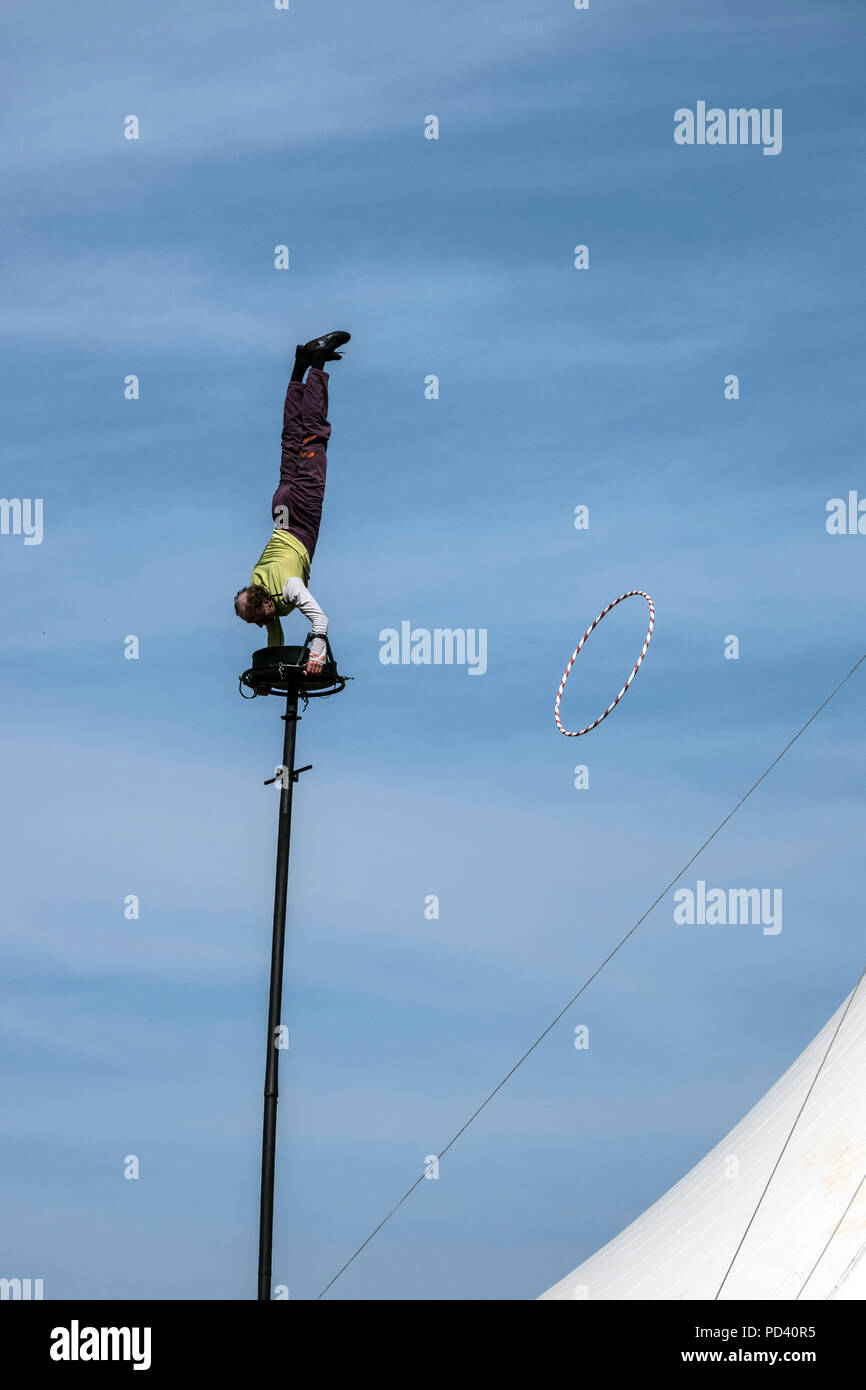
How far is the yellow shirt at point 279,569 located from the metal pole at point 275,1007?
69 cm

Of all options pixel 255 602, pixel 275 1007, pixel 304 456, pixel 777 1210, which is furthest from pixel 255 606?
pixel 777 1210

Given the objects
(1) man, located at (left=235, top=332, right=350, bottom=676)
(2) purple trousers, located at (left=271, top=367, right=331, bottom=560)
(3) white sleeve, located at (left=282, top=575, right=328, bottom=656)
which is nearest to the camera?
(3) white sleeve, located at (left=282, top=575, right=328, bottom=656)

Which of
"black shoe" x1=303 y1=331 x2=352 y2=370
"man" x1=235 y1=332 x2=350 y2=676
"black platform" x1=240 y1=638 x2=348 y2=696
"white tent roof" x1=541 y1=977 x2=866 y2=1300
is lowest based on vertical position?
"white tent roof" x1=541 y1=977 x2=866 y2=1300

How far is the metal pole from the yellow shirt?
0.69m

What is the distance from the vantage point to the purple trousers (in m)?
16.1

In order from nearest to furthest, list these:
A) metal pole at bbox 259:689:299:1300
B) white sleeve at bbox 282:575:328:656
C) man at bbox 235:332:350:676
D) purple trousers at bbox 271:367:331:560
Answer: metal pole at bbox 259:689:299:1300 < white sleeve at bbox 282:575:328:656 < man at bbox 235:332:350:676 < purple trousers at bbox 271:367:331:560

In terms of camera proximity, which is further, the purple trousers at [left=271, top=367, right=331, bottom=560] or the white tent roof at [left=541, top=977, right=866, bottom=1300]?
the purple trousers at [left=271, top=367, right=331, bottom=560]

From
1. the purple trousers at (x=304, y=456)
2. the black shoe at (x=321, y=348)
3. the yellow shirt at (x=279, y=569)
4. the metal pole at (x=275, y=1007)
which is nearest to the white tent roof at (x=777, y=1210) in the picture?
the metal pole at (x=275, y=1007)

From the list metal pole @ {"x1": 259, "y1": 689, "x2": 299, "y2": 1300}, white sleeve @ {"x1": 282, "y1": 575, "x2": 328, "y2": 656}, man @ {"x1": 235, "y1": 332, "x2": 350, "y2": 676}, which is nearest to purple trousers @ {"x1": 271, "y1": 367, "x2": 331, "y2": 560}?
man @ {"x1": 235, "y1": 332, "x2": 350, "y2": 676}

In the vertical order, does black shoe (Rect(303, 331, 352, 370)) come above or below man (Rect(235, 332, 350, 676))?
above

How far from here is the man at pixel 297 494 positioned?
15875 millimetres

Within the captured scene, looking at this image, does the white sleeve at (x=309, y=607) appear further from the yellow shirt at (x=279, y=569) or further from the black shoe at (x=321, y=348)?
the black shoe at (x=321, y=348)

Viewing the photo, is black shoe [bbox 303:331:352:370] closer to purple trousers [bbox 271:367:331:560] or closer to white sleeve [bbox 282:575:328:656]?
purple trousers [bbox 271:367:331:560]

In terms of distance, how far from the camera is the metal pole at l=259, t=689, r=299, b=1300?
14523 mm
